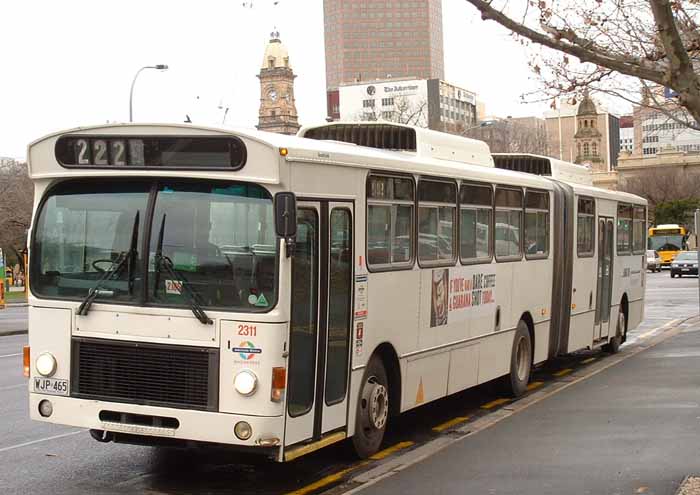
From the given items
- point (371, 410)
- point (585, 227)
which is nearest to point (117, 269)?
point (371, 410)

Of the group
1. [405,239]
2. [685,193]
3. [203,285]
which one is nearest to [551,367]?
[405,239]

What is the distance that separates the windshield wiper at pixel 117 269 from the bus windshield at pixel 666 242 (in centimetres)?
7634

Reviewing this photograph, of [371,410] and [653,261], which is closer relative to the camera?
[371,410]

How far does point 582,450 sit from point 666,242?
243 feet

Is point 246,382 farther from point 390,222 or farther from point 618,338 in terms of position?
point 618,338

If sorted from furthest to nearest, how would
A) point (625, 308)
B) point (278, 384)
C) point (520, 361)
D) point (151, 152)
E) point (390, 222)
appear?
point (625, 308) < point (520, 361) < point (390, 222) < point (151, 152) < point (278, 384)

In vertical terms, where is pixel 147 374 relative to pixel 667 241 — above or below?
below

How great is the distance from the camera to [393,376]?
33.0ft

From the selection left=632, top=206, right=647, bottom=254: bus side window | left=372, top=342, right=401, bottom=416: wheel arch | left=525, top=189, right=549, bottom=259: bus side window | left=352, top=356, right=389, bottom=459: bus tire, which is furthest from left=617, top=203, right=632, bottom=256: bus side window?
left=352, top=356, right=389, bottom=459: bus tire

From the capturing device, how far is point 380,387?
960cm

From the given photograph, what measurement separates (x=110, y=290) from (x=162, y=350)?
0.67 metres

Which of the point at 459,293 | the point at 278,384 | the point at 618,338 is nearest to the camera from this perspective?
the point at 278,384

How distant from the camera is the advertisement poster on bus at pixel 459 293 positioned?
10906mm


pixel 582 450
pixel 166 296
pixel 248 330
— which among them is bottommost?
pixel 582 450
